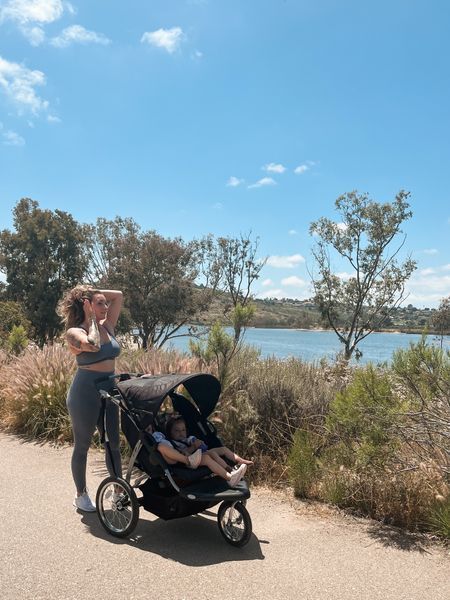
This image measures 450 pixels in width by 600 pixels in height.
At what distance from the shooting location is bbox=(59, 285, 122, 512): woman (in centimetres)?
479

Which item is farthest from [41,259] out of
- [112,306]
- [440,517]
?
[440,517]

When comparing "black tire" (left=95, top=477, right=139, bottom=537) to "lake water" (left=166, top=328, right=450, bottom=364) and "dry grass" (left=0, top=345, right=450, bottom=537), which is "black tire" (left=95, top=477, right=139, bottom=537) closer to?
"dry grass" (left=0, top=345, right=450, bottom=537)

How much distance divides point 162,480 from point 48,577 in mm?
1140

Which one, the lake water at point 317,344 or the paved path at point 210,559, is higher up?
the lake water at point 317,344

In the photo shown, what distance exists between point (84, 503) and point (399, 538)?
9.39ft

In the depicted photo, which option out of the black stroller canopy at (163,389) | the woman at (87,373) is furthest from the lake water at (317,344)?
the woman at (87,373)

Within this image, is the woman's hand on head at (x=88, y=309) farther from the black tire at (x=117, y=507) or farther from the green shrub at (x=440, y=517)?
the green shrub at (x=440, y=517)

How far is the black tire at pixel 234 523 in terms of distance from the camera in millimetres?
4164

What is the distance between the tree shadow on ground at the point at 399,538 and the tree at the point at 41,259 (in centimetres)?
3011

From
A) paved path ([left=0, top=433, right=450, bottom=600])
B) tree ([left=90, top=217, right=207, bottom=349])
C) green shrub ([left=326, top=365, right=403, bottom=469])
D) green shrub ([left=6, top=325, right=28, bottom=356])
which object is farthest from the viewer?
tree ([left=90, top=217, right=207, bottom=349])

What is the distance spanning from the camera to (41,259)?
111ft

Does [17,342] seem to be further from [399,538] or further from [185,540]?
[399,538]

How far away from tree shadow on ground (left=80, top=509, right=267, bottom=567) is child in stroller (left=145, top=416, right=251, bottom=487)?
53 cm

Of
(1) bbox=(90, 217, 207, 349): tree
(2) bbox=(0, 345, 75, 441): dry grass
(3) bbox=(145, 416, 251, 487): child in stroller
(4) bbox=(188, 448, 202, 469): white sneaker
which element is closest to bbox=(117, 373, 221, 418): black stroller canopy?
(3) bbox=(145, 416, 251, 487): child in stroller
